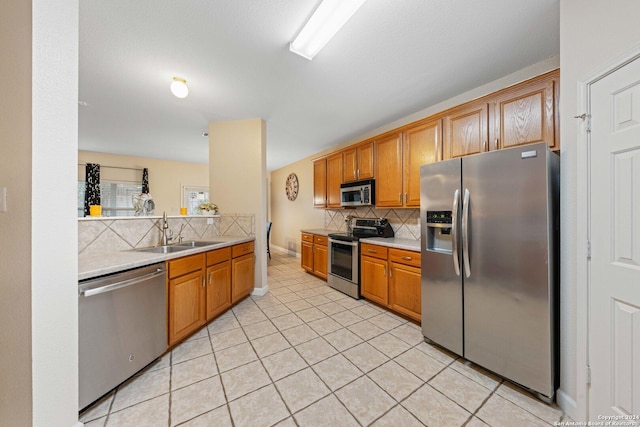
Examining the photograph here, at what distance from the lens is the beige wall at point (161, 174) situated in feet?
18.0

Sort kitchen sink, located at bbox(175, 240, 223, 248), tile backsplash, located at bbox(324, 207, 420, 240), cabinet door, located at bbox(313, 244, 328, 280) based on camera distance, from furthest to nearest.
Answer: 1. cabinet door, located at bbox(313, 244, 328, 280)
2. tile backsplash, located at bbox(324, 207, 420, 240)
3. kitchen sink, located at bbox(175, 240, 223, 248)

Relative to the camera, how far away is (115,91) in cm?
259

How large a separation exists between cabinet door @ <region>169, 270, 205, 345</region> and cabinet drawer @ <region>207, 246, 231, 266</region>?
185 mm

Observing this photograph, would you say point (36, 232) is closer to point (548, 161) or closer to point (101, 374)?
point (101, 374)

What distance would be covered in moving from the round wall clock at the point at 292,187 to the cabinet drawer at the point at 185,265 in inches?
158

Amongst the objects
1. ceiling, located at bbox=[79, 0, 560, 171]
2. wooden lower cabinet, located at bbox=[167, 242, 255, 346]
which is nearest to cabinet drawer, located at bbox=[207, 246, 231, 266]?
wooden lower cabinet, located at bbox=[167, 242, 255, 346]

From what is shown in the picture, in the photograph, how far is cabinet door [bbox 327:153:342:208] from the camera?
4023 millimetres

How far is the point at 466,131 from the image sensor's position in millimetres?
2289

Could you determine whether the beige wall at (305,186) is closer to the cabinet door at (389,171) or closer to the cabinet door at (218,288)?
the cabinet door at (389,171)

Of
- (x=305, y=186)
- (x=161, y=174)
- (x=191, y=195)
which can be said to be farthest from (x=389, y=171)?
(x=161, y=174)

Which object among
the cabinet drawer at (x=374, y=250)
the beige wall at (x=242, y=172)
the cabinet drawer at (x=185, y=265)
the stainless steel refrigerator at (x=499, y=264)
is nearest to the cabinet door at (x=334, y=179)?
the cabinet drawer at (x=374, y=250)

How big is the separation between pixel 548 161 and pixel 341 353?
209cm

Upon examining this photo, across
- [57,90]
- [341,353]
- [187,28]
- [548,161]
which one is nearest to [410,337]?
[341,353]

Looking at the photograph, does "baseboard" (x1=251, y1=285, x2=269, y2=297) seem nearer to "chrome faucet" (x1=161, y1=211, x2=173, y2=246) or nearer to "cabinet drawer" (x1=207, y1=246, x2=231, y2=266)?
"cabinet drawer" (x1=207, y1=246, x2=231, y2=266)
